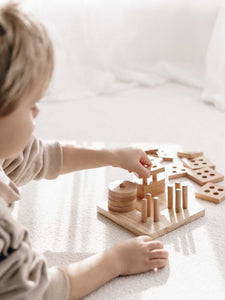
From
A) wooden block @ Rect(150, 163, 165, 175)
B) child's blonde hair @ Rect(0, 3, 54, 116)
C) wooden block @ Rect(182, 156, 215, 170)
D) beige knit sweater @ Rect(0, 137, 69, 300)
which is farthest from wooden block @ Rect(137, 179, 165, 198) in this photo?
child's blonde hair @ Rect(0, 3, 54, 116)

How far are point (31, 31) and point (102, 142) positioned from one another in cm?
77

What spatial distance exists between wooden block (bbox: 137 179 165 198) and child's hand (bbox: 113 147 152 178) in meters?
0.04

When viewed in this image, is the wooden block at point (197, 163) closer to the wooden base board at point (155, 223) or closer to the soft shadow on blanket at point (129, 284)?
the wooden base board at point (155, 223)

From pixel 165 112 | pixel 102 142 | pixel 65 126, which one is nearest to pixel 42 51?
pixel 102 142

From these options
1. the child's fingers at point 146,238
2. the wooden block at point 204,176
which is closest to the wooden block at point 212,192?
the wooden block at point 204,176

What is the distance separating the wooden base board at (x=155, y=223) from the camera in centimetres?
99

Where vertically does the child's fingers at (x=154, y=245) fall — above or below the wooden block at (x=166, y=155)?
above

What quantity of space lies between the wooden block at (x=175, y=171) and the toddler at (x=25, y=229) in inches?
12.7

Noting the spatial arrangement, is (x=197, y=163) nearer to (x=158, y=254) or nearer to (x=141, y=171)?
(x=141, y=171)

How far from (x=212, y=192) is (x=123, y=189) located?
8.5 inches

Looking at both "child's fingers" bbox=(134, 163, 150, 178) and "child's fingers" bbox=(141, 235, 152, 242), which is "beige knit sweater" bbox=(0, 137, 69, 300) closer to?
"child's fingers" bbox=(141, 235, 152, 242)

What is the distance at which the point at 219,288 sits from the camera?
0.86m

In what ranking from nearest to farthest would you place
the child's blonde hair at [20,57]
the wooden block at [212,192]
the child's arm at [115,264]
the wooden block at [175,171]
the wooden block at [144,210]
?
the child's blonde hair at [20,57] → the child's arm at [115,264] → the wooden block at [144,210] → the wooden block at [212,192] → the wooden block at [175,171]

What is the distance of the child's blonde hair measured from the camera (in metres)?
0.66
